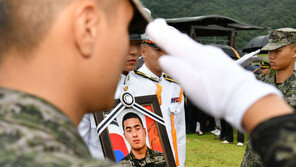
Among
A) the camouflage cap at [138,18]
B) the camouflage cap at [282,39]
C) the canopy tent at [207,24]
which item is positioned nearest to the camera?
the camouflage cap at [138,18]

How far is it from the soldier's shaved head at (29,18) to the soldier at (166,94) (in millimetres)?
2293

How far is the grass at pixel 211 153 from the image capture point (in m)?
5.59

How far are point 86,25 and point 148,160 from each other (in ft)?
5.22

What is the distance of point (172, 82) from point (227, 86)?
282cm

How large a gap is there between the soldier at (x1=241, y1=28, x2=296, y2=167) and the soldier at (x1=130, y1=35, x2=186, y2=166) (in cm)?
78

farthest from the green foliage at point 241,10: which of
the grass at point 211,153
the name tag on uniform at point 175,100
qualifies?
the name tag on uniform at point 175,100

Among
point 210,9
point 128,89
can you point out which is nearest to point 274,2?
point 210,9

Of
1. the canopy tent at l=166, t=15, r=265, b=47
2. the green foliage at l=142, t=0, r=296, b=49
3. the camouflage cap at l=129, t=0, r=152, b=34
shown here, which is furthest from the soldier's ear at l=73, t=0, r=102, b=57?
the green foliage at l=142, t=0, r=296, b=49

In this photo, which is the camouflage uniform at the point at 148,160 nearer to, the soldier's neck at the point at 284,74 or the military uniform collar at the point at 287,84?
the military uniform collar at the point at 287,84

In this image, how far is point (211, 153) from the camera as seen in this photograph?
6.24 meters

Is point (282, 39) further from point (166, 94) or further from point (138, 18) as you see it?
point (138, 18)

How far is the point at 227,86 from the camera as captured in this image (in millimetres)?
720

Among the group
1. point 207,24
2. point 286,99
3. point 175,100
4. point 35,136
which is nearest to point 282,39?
point 286,99

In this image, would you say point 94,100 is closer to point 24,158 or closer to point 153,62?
point 24,158
